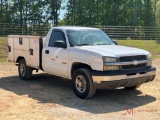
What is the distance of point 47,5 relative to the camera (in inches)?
1945

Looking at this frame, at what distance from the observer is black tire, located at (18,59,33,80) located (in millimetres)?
10094

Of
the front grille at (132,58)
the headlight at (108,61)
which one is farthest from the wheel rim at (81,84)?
the front grille at (132,58)

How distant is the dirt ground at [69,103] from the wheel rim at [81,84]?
0.26 meters

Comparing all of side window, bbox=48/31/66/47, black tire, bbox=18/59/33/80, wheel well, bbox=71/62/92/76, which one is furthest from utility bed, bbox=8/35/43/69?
wheel well, bbox=71/62/92/76

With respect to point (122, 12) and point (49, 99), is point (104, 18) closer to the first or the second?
point (122, 12)

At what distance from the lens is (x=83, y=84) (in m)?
7.47

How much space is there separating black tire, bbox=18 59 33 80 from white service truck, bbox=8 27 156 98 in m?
0.67

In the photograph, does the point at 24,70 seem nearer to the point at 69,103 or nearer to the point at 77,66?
the point at 77,66

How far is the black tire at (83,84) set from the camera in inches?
282

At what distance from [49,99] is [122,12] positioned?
153 ft

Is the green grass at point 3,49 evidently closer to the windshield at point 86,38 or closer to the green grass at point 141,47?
the green grass at point 141,47

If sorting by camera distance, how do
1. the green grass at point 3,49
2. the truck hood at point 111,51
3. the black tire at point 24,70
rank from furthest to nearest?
the green grass at point 3,49, the black tire at point 24,70, the truck hood at point 111,51

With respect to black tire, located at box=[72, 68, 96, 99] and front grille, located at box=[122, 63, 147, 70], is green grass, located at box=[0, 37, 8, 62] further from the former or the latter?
front grille, located at box=[122, 63, 147, 70]

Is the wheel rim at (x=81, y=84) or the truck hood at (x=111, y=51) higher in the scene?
the truck hood at (x=111, y=51)
